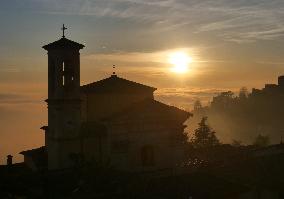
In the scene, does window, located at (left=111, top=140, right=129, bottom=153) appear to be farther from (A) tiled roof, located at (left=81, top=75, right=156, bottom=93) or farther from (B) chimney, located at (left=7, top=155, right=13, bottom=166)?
(B) chimney, located at (left=7, top=155, right=13, bottom=166)

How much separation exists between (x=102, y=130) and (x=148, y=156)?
403cm

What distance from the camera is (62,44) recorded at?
31.5 meters

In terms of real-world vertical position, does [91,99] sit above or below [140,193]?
above

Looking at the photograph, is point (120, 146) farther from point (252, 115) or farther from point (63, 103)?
point (252, 115)

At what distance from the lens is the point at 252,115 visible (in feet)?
415

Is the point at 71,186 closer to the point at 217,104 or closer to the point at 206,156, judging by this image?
the point at 206,156

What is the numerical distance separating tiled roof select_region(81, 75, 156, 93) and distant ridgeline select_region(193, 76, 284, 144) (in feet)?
256

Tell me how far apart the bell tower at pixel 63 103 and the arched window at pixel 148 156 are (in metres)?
4.93

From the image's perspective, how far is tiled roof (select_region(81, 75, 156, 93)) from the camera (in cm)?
Answer: 3534

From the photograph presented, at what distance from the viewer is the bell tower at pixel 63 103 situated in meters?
31.0

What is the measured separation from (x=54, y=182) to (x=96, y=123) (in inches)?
339

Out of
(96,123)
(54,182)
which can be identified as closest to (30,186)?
(54,182)


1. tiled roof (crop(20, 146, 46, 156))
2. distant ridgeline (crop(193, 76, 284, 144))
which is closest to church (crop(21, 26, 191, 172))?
tiled roof (crop(20, 146, 46, 156))

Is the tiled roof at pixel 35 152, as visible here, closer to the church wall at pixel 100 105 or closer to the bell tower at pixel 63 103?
the bell tower at pixel 63 103
